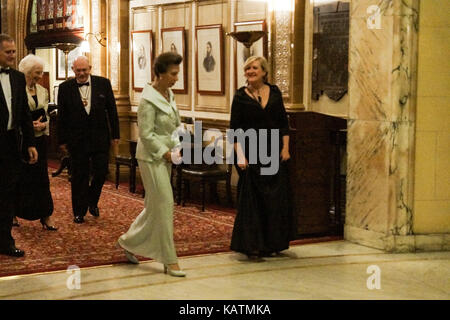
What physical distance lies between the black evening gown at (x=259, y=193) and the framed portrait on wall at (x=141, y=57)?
18.0 ft

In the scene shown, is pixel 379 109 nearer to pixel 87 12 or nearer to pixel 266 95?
pixel 266 95

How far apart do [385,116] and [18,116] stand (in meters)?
3.09

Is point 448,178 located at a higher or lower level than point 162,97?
lower

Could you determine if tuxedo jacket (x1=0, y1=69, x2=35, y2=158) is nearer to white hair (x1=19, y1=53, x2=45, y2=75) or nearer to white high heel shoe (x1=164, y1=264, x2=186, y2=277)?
white hair (x1=19, y1=53, x2=45, y2=75)

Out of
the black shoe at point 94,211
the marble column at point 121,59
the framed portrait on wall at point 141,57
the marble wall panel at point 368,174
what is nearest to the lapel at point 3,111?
the black shoe at point 94,211

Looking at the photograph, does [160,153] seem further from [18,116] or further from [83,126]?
[83,126]

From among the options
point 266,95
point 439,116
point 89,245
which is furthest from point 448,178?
point 89,245

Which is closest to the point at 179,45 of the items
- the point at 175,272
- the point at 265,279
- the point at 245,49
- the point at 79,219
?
the point at 245,49

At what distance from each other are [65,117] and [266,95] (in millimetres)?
2797

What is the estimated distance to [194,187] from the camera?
10.7 m

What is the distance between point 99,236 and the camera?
755 cm

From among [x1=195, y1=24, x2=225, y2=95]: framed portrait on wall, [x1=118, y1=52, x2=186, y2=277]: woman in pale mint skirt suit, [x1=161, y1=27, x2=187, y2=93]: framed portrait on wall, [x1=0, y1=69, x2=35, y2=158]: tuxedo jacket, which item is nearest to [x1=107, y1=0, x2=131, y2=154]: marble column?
[x1=161, y1=27, x2=187, y2=93]: framed portrait on wall

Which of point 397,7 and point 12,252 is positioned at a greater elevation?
point 397,7

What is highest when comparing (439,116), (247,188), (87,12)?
(87,12)
